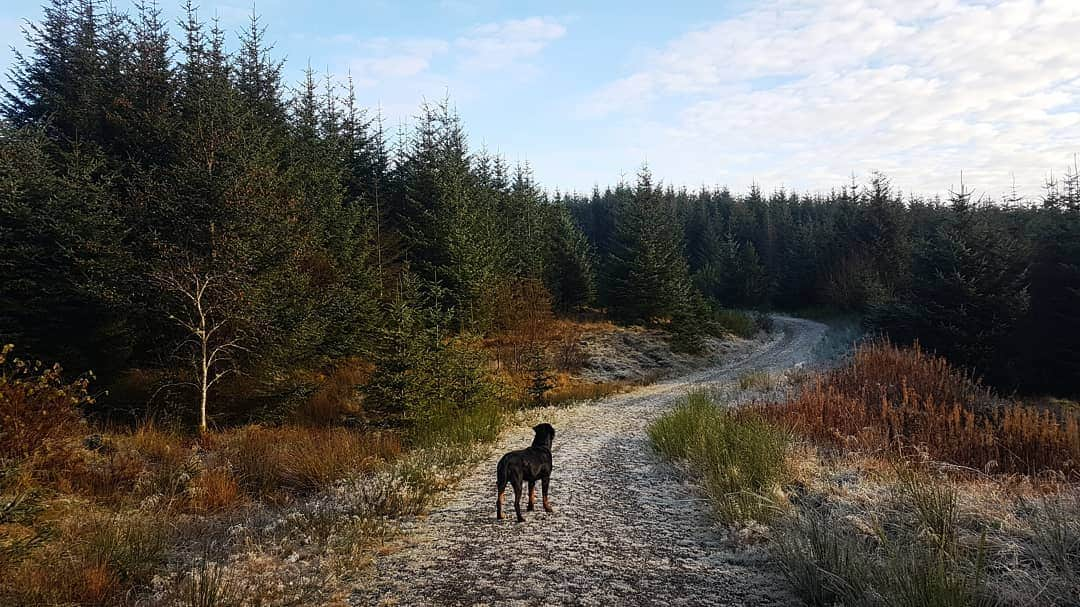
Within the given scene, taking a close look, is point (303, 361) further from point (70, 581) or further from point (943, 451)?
point (943, 451)

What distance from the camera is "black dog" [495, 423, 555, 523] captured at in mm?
5828

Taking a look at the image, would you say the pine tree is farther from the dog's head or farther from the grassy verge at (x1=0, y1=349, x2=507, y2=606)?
the dog's head

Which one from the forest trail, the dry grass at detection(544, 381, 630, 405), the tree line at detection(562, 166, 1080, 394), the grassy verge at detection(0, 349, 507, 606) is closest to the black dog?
the forest trail

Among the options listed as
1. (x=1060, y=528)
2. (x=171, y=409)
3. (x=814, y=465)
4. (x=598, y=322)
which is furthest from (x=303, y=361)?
(x=598, y=322)

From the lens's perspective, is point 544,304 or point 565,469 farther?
point 544,304

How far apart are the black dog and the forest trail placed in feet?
0.72

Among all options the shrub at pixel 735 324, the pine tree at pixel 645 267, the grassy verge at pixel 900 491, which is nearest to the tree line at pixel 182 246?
the grassy verge at pixel 900 491

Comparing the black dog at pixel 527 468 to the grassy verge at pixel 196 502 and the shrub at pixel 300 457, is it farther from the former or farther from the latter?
the shrub at pixel 300 457

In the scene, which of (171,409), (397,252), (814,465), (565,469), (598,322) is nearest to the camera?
(814,465)

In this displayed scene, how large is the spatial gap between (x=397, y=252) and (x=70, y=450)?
18.3 m

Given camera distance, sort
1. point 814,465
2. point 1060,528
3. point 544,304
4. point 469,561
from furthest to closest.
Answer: point 544,304 < point 814,465 < point 469,561 < point 1060,528

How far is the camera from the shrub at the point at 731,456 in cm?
585

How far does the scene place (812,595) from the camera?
396 cm

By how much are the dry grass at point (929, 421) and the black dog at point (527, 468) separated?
516cm
